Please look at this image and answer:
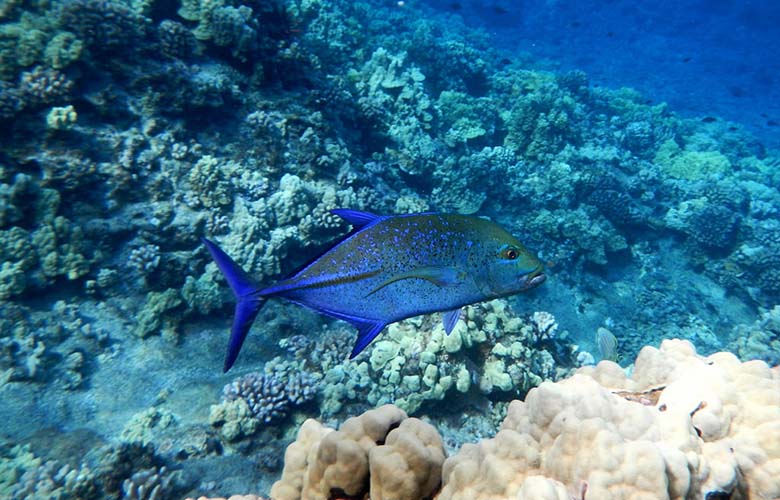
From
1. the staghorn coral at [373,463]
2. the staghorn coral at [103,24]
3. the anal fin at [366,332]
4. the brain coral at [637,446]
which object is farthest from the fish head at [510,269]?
the staghorn coral at [103,24]

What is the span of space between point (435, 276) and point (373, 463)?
1128 mm

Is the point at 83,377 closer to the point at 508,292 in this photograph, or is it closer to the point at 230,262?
the point at 230,262

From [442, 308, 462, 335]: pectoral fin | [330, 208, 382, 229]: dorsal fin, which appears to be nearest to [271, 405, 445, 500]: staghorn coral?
[442, 308, 462, 335]: pectoral fin

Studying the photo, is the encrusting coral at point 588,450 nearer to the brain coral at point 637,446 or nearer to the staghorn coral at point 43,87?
the brain coral at point 637,446

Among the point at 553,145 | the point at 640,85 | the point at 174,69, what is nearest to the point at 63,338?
the point at 174,69

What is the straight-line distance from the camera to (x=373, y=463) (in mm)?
2143

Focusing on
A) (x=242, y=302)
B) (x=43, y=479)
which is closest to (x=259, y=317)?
(x=43, y=479)

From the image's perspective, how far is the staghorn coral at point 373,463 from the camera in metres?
2.10

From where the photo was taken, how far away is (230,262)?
1.92 m

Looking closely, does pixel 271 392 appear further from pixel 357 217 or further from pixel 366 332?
pixel 357 217

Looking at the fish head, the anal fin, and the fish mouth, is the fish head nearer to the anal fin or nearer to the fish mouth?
the fish mouth

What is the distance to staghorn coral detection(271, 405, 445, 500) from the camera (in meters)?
2.10

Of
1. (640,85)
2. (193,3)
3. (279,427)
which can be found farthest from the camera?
(640,85)

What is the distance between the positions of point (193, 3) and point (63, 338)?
5.72 metres
